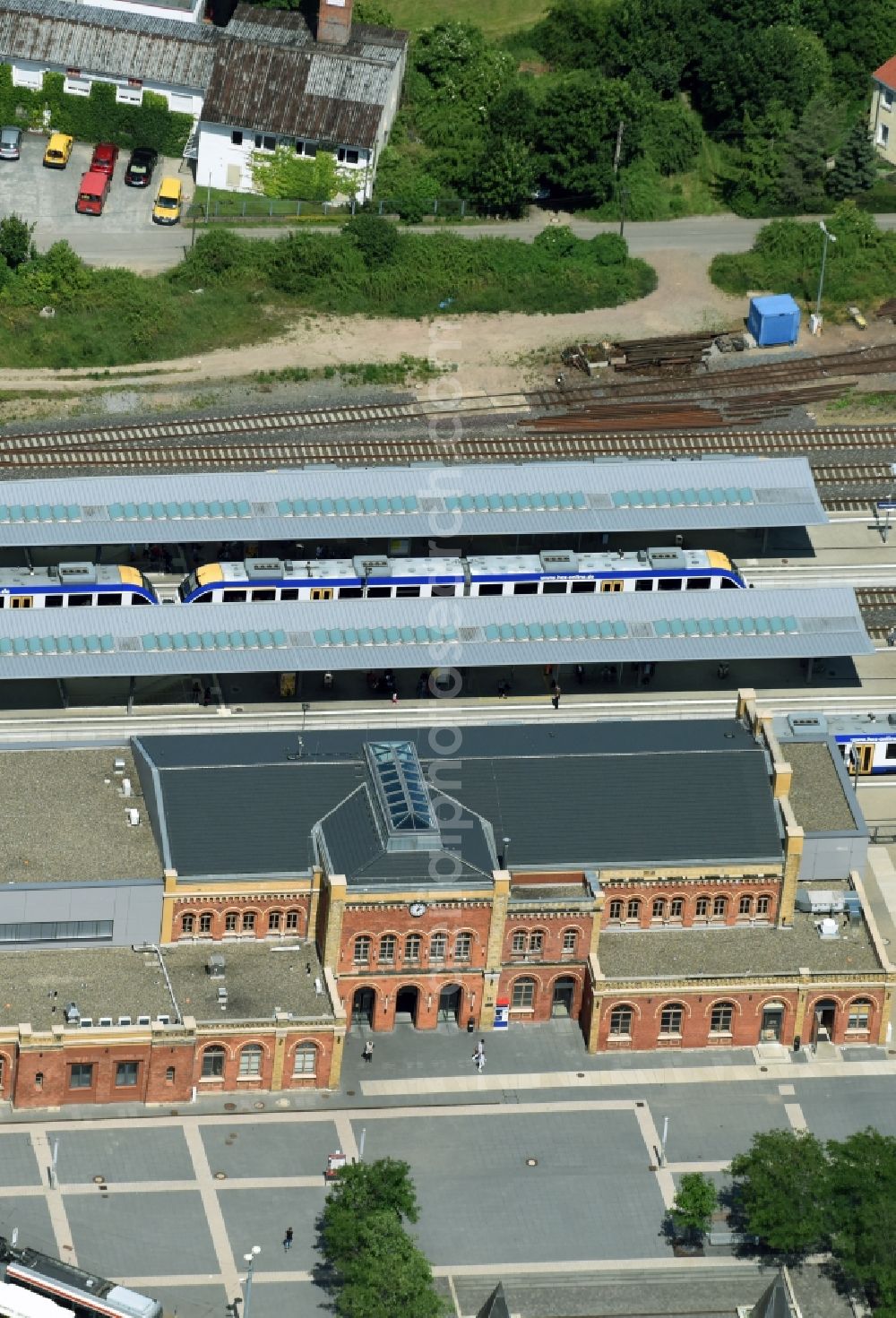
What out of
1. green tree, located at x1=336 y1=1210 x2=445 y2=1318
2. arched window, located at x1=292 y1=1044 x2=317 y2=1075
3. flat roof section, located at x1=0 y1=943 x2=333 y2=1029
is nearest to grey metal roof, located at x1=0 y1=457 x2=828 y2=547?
flat roof section, located at x1=0 y1=943 x2=333 y2=1029

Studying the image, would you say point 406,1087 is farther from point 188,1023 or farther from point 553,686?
point 553,686

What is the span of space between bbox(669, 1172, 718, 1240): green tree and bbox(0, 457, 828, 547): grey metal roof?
51.6 metres

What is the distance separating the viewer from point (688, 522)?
191625 mm

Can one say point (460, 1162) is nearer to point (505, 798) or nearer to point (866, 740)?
point (505, 798)

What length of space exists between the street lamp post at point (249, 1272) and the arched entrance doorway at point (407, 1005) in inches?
685

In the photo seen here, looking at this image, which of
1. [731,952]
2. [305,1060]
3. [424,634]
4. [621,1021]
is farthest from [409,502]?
[305,1060]

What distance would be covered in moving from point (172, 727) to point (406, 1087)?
30876 millimetres

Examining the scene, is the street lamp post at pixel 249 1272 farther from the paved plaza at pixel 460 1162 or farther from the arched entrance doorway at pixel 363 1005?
the arched entrance doorway at pixel 363 1005

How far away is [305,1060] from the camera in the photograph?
156m

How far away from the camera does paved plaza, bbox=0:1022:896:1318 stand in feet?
483

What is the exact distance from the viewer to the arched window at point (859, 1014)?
16188 centimetres

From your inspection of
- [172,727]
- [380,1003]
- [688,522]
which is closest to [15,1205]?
[380,1003]

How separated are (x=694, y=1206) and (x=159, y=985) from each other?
2788 cm

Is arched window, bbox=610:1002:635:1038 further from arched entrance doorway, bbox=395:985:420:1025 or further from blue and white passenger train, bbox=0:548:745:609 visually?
blue and white passenger train, bbox=0:548:745:609
